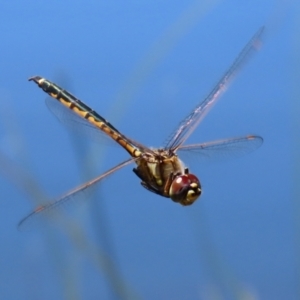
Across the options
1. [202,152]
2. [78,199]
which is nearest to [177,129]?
[202,152]

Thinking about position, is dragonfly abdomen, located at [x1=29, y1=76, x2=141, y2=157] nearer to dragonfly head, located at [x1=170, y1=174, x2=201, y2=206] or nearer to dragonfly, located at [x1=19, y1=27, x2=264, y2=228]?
dragonfly, located at [x1=19, y1=27, x2=264, y2=228]

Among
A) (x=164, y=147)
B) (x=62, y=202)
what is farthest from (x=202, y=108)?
(x=62, y=202)

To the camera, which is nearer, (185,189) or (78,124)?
(185,189)

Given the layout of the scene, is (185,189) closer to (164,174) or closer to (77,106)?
(164,174)

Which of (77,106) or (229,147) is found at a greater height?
(77,106)

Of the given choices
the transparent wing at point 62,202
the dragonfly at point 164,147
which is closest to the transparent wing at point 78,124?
the dragonfly at point 164,147

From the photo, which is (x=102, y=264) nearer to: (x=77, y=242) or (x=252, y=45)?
(x=77, y=242)
